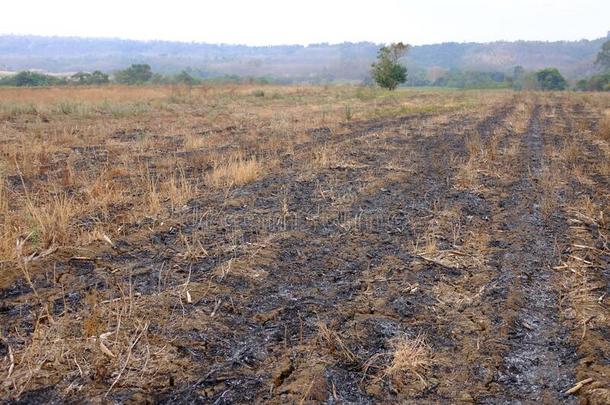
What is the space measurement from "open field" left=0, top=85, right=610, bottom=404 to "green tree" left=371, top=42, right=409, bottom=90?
107 ft

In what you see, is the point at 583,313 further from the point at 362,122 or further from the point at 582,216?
the point at 362,122

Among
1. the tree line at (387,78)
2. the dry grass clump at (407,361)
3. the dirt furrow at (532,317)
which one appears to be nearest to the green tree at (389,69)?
the tree line at (387,78)

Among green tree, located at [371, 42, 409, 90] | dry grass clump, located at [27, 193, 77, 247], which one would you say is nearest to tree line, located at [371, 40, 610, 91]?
green tree, located at [371, 42, 409, 90]

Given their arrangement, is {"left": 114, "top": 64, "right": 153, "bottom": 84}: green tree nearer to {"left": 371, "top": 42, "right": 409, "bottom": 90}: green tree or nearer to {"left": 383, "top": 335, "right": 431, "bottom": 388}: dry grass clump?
{"left": 371, "top": 42, "right": 409, "bottom": 90}: green tree

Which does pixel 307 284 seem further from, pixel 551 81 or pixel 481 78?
pixel 481 78

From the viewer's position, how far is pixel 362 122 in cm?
1722

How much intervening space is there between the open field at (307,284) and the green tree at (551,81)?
217 feet

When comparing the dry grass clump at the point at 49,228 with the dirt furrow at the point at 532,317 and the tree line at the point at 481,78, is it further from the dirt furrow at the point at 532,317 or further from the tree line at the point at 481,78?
the tree line at the point at 481,78

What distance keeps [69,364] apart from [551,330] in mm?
3216

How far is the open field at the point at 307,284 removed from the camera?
2.94 metres

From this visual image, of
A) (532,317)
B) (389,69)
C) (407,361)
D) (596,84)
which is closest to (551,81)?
(596,84)

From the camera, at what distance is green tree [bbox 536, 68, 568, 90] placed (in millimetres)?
67312

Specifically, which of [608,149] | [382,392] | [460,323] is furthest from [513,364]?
[608,149]

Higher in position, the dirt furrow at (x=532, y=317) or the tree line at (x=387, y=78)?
the tree line at (x=387, y=78)
